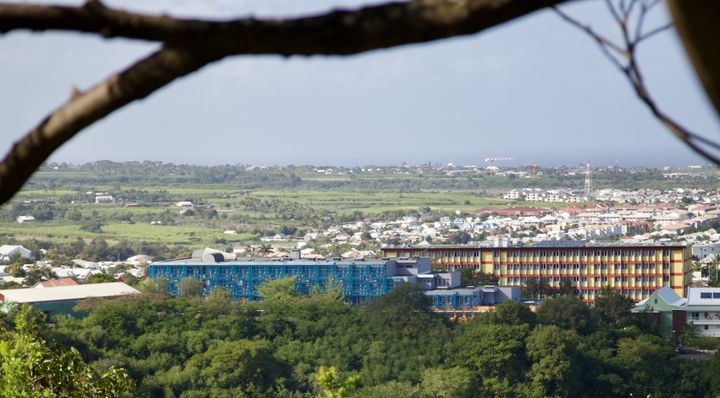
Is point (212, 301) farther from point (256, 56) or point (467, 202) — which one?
point (467, 202)

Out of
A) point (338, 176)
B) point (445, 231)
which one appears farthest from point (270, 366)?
point (338, 176)

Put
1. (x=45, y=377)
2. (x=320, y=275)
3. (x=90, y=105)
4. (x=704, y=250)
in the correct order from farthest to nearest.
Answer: (x=704, y=250), (x=320, y=275), (x=45, y=377), (x=90, y=105)

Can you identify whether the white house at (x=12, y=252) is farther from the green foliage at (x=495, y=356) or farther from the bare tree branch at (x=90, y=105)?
the bare tree branch at (x=90, y=105)

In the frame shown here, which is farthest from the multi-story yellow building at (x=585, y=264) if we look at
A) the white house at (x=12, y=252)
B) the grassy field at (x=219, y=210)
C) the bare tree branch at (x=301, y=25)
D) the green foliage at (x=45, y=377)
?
the bare tree branch at (x=301, y=25)

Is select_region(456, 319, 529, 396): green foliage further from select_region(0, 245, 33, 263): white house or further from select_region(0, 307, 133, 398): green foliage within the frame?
select_region(0, 245, 33, 263): white house

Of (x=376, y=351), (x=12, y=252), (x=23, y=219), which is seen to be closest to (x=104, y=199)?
(x=23, y=219)

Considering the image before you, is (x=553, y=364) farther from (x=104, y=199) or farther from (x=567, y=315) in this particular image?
(x=104, y=199)

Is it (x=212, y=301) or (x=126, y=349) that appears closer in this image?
(x=126, y=349)
